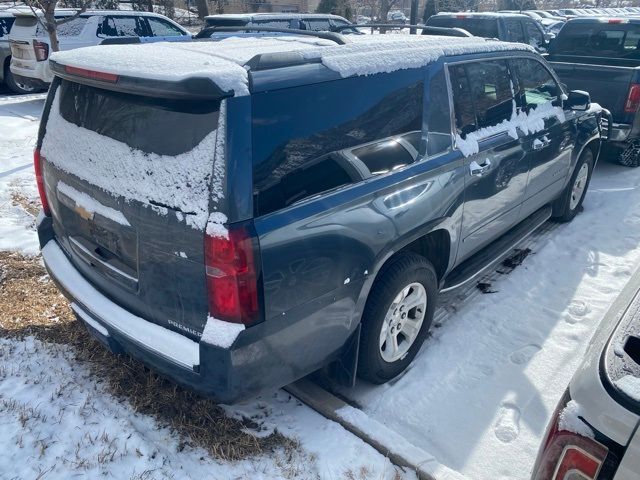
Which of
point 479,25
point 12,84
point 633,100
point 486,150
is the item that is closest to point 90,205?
point 486,150

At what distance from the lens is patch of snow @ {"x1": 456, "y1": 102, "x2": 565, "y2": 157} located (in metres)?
Result: 3.38

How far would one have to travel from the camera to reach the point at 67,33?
35.6 ft

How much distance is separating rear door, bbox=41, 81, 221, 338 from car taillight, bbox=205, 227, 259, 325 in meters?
0.06

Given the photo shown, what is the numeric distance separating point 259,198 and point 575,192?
15.3 ft

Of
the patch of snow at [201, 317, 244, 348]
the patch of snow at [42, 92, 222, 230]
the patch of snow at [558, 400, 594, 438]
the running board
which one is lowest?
the running board

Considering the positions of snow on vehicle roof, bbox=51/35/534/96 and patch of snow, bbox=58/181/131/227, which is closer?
snow on vehicle roof, bbox=51/35/534/96

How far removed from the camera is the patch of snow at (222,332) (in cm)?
214

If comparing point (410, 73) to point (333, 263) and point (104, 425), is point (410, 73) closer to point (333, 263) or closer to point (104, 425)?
point (333, 263)

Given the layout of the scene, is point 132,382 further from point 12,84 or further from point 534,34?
point 12,84

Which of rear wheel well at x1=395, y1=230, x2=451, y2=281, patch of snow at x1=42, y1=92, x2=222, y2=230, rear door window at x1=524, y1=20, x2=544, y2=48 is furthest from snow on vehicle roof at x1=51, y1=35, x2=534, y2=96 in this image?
rear door window at x1=524, y1=20, x2=544, y2=48

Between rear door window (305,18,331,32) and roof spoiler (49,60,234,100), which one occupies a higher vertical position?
roof spoiler (49,60,234,100)

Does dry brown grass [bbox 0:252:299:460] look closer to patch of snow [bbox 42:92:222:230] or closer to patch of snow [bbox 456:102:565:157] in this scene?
patch of snow [bbox 42:92:222:230]

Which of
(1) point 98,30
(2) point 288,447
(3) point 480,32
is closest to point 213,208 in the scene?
(2) point 288,447

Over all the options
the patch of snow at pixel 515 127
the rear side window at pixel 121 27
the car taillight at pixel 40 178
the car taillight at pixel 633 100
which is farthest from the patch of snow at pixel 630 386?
the rear side window at pixel 121 27
